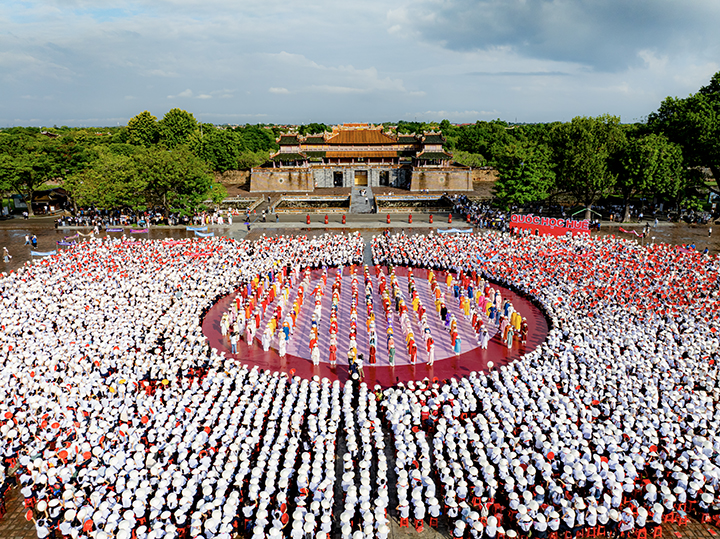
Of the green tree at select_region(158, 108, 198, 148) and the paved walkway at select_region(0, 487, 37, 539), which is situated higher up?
the green tree at select_region(158, 108, 198, 148)

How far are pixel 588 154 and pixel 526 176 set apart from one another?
5628mm

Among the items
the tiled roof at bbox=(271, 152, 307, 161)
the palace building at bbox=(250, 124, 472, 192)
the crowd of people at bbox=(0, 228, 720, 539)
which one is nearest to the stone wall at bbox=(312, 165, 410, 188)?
the palace building at bbox=(250, 124, 472, 192)

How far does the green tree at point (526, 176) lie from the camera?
40938 millimetres

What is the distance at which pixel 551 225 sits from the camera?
110ft

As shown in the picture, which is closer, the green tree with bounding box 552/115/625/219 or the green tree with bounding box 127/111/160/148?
the green tree with bounding box 552/115/625/219

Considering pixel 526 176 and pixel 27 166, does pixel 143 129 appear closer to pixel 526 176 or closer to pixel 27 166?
pixel 27 166

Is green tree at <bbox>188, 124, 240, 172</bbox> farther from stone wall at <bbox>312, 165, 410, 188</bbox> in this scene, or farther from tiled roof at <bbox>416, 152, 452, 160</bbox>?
tiled roof at <bbox>416, 152, 452, 160</bbox>

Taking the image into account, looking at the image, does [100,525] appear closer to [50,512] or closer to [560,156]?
[50,512]

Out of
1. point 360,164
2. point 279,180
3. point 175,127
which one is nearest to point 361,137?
point 360,164

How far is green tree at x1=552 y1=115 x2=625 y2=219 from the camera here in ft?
130

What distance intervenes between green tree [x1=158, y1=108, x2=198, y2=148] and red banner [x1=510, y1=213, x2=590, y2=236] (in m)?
61.4

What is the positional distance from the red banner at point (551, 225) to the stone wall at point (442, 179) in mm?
26408

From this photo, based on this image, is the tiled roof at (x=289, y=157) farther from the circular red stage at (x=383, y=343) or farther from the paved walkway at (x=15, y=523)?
the paved walkway at (x=15, y=523)

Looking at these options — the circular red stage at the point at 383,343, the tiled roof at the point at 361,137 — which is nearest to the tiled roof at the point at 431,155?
the tiled roof at the point at 361,137
